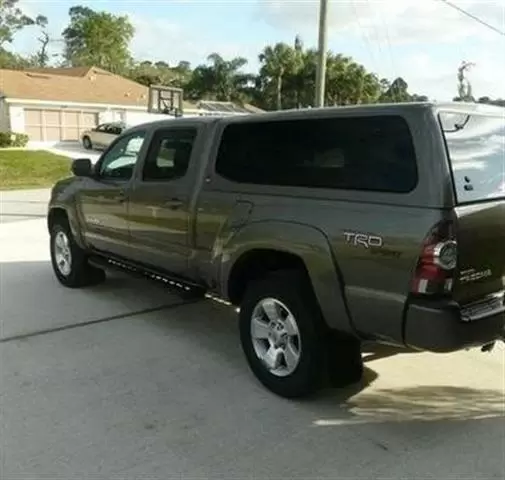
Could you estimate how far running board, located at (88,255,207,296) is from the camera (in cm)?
483

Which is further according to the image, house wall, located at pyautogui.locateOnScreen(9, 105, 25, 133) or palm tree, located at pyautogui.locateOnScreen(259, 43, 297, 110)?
palm tree, located at pyautogui.locateOnScreen(259, 43, 297, 110)

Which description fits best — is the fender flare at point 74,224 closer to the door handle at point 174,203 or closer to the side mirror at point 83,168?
the side mirror at point 83,168

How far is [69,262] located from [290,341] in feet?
11.6

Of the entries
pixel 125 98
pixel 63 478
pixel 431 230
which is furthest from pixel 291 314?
pixel 125 98

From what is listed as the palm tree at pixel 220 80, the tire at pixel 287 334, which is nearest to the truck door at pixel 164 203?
the tire at pixel 287 334

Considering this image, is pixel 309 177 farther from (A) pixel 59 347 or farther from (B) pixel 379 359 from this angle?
(A) pixel 59 347

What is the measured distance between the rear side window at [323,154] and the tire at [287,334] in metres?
0.68

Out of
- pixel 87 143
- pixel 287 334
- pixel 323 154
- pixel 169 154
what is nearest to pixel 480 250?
pixel 323 154

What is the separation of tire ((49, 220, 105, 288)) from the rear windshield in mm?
4356

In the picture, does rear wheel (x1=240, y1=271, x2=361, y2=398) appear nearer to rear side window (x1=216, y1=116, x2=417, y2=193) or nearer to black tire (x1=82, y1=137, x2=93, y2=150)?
rear side window (x1=216, y1=116, x2=417, y2=193)

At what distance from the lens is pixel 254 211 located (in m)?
4.05

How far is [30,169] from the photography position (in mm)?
24672

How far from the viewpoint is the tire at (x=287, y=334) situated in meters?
3.79

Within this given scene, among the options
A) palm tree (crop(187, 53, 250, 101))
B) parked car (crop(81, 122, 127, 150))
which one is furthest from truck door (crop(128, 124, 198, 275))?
palm tree (crop(187, 53, 250, 101))
